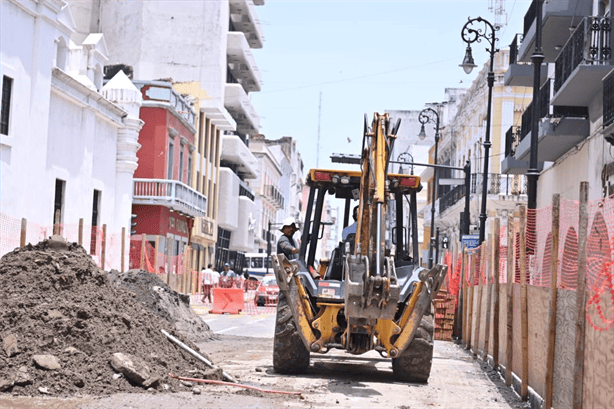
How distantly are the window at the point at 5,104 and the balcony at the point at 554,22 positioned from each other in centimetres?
1393

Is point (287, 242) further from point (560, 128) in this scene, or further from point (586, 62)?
point (560, 128)

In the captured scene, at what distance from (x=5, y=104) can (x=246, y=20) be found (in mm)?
42831

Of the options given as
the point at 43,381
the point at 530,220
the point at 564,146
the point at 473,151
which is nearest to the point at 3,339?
the point at 43,381

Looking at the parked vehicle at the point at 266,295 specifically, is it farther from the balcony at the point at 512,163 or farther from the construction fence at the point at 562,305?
the construction fence at the point at 562,305

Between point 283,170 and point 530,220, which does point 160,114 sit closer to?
point 530,220

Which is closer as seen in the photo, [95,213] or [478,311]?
[478,311]

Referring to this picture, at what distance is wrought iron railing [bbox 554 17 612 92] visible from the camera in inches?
852

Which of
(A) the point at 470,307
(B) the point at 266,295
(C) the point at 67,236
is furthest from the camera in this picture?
(B) the point at 266,295

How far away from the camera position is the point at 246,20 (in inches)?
2606

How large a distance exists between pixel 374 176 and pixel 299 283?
1.75m

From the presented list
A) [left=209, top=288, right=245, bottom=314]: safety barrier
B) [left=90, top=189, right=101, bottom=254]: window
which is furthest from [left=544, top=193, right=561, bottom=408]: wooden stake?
[left=90, top=189, right=101, bottom=254]: window

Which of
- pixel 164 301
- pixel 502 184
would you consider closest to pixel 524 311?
pixel 164 301

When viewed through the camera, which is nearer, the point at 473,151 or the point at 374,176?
the point at 374,176

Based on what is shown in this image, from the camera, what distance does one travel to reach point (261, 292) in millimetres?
38750
